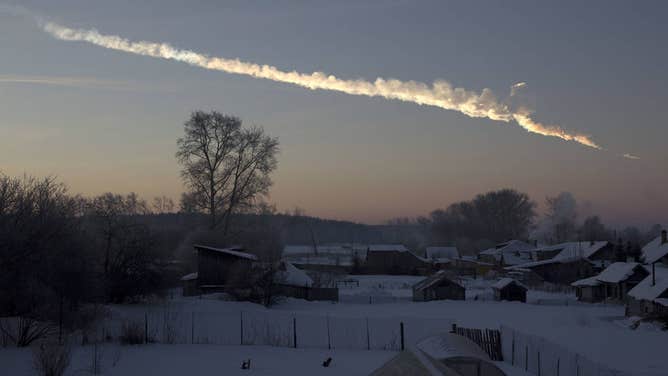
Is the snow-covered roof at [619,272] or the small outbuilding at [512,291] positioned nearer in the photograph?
the snow-covered roof at [619,272]

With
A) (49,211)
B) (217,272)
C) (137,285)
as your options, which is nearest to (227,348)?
(49,211)

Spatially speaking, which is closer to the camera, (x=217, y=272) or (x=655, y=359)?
(x=655, y=359)

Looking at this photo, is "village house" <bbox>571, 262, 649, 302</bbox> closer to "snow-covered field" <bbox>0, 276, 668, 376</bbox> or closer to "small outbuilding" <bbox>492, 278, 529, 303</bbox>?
"snow-covered field" <bbox>0, 276, 668, 376</bbox>

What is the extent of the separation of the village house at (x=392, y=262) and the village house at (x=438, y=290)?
3341cm

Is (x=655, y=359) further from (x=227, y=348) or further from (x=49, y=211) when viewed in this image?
(x=49, y=211)

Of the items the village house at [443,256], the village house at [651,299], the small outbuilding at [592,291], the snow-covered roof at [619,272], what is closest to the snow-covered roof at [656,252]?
the snow-covered roof at [619,272]

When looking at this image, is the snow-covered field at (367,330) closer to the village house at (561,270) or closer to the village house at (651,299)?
the village house at (651,299)

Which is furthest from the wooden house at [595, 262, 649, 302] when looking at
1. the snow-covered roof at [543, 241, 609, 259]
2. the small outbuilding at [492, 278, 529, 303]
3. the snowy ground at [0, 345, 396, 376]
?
the snowy ground at [0, 345, 396, 376]

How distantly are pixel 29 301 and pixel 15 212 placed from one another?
11.5 feet

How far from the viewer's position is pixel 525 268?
75.7m

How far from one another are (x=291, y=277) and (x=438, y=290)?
1251 centimetres

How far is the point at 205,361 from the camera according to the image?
2066cm

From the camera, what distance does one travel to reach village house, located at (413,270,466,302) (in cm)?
5003

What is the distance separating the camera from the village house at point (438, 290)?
164 feet
